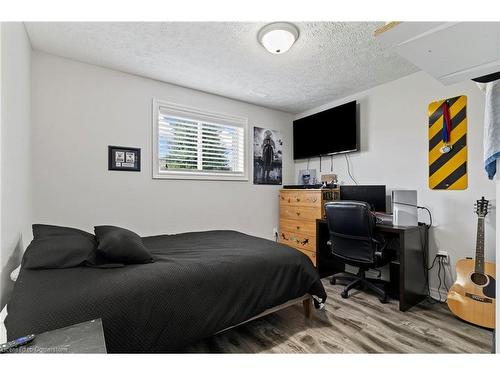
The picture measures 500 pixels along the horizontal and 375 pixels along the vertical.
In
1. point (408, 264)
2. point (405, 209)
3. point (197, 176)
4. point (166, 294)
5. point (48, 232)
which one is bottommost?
point (408, 264)

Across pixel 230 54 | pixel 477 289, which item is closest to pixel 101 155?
pixel 230 54

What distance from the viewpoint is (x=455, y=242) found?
8.00ft

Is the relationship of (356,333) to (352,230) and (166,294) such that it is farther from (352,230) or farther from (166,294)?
(166,294)

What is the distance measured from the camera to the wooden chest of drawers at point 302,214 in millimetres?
3230

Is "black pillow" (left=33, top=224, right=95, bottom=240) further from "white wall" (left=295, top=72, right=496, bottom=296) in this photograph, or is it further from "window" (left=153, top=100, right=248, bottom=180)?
"white wall" (left=295, top=72, right=496, bottom=296)

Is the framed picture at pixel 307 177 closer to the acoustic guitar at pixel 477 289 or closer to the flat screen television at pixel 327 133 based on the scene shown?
the flat screen television at pixel 327 133

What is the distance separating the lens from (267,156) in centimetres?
390

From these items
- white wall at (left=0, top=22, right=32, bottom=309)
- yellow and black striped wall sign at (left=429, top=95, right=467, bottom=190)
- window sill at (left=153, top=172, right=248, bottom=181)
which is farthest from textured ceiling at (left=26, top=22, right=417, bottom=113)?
window sill at (left=153, top=172, right=248, bottom=181)

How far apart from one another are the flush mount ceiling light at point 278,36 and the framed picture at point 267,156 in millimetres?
1738

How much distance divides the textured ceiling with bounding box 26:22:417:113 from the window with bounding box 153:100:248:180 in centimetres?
39

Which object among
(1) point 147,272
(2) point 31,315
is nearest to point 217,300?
(1) point 147,272

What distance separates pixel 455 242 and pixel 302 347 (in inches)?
77.0

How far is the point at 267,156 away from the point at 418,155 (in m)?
2.02

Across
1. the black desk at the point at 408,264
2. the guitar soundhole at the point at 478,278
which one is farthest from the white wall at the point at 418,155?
the guitar soundhole at the point at 478,278
